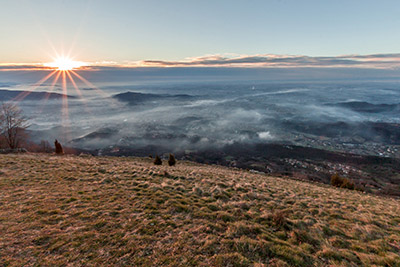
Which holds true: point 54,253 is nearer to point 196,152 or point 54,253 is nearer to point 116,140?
point 196,152

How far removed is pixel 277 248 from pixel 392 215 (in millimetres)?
12760

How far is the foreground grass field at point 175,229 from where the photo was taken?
19.2 feet

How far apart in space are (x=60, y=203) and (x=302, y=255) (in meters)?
12.5

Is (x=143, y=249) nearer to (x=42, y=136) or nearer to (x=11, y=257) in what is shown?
(x=11, y=257)

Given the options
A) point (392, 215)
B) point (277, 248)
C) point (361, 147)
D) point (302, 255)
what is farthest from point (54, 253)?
point (361, 147)

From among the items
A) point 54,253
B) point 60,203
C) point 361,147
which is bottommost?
point 361,147

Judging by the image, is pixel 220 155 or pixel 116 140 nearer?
pixel 220 155

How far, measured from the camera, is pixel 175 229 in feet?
24.3

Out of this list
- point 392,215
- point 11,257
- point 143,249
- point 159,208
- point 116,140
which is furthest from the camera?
point 116,140

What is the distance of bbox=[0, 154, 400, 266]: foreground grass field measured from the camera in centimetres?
587

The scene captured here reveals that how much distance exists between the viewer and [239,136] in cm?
19675

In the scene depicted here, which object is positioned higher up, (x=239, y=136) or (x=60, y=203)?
(x=60, y=203)

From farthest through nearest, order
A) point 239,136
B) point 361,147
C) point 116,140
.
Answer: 1. point 239,136
2. point 116,140
3. point 361,147

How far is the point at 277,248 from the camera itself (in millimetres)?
6488
